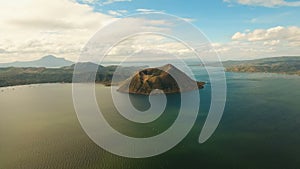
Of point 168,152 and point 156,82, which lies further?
point 156,82

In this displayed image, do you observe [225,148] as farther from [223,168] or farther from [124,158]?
[124,158]

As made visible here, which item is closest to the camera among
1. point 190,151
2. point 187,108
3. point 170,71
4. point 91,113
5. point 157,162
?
point 157,162

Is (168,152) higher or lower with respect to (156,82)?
lower

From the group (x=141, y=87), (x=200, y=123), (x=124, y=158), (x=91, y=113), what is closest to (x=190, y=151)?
(x=124, y=158)

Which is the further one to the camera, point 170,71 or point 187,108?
point 170,71

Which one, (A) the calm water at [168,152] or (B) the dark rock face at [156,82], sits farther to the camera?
(B) the dark rock face at [156,82]

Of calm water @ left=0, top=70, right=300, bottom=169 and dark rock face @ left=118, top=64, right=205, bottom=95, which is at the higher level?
dark rock face @ left=118, top=64, right=205, bottom=95

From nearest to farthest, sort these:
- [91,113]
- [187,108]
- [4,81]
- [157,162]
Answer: [157,162] → [91,113] → [187,108] → [4,81]

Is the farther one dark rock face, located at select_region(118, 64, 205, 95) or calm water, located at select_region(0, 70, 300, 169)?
dark rock face, located at select_region(118, 64, 205, 95)
